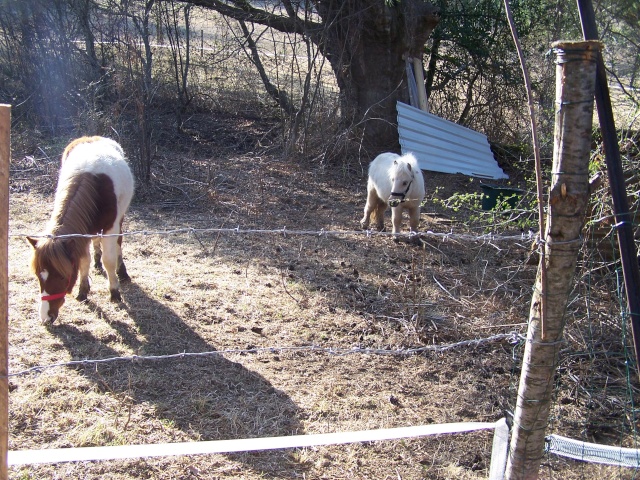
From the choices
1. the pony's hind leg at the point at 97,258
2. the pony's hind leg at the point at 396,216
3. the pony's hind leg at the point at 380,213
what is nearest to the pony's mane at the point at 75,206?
the pony's hind leg at the point at 97,258

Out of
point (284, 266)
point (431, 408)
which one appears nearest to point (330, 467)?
point (431, 408)

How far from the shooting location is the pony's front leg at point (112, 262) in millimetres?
5392

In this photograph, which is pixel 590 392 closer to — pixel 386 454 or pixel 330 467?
pixel 386 454

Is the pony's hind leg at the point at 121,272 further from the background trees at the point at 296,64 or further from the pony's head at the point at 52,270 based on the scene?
the background trees at the point at 296,64

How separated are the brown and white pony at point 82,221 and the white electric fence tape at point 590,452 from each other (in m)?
3.58

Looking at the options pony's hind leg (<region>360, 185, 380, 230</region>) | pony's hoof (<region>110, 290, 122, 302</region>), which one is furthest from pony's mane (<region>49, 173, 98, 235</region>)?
pony's hind leg (<region>360, 185, 380, 230</region>)

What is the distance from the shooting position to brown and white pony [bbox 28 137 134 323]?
465 centimetres

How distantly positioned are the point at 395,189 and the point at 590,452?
191 inches

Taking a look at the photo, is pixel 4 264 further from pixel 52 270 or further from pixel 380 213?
pixel 380 213

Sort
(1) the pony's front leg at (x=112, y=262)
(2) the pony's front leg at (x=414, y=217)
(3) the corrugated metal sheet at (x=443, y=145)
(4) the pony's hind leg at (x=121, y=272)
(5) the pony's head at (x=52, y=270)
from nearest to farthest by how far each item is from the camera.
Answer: (5) the pony's head at (x=52, y=270), (1) the pony's front leg at (x=112, y=262), (4) the pony's hind leg at (x=121, y=272), (2) the pony's front leg at (x=414, y=217), (3) the corrugated metal sheet at (x=443, y=145)

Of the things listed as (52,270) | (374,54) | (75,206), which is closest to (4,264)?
(52,270)

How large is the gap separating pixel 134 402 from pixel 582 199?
3159 millimetres

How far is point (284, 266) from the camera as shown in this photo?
662 cm

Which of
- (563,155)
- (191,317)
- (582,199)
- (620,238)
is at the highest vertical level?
(563,155)
